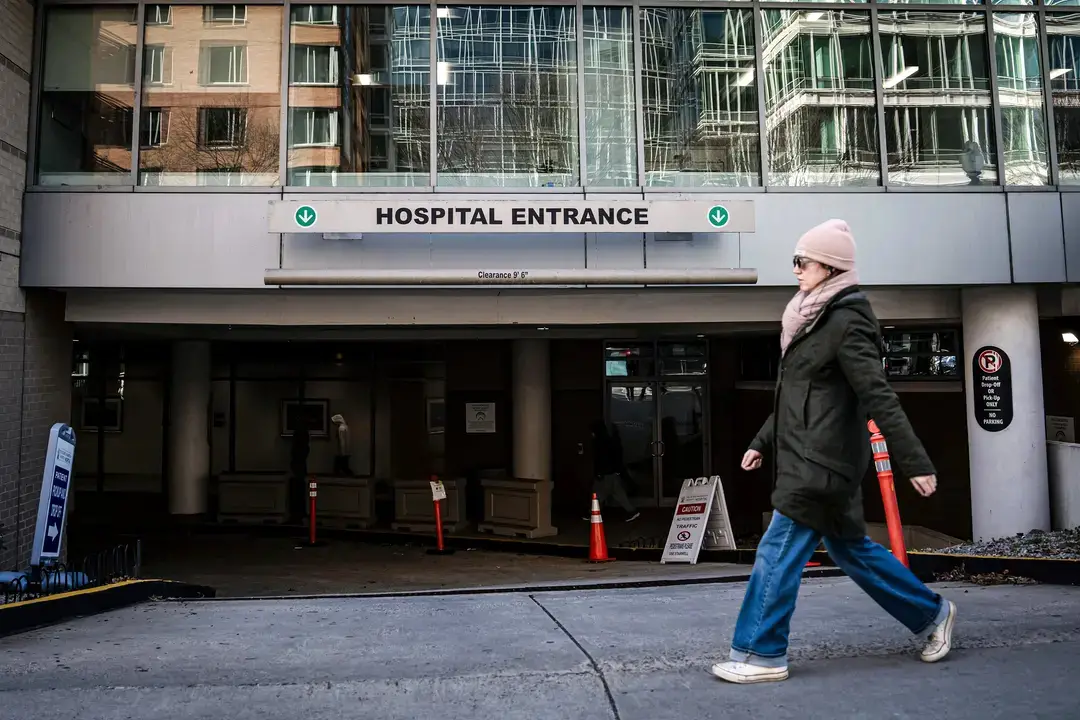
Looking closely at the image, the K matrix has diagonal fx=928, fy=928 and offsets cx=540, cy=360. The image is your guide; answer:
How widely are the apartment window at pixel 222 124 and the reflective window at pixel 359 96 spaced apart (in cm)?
56

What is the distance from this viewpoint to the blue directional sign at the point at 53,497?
772cm

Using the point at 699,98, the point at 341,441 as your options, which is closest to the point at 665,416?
the point at 341,441

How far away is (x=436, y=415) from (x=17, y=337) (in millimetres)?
9681

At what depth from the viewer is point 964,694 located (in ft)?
10.8

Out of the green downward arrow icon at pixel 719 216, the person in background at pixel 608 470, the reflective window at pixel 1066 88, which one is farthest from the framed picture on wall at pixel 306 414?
the reflective window at pixel 1066 88

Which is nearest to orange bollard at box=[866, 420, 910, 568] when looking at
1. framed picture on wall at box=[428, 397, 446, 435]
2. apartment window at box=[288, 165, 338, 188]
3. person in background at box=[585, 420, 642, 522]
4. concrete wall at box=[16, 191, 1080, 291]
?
concrete wall at box=[16, 191, 1080, 291]

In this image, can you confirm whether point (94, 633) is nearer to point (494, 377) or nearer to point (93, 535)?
point (93, 535)

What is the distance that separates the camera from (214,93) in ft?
33.9

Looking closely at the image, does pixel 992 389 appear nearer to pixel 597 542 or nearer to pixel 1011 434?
pixel 1011 434

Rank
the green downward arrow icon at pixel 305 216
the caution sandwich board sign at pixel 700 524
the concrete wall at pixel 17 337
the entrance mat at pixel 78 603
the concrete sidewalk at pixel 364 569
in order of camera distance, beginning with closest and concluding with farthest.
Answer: the entrance mat at pixel 78 603 < the concrete wall at pixel 17 337 < the green downward arrow icon at pixel 305 216 < the concrete sidewalk at pixel 364 569 < the caution sandwich board sign at pixel 700 524

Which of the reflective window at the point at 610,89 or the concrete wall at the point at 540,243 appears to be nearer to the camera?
the concrete wall at the point at 540,243

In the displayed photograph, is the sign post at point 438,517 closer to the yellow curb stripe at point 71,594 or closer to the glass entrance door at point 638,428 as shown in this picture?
the glass entrance door at point 638,428

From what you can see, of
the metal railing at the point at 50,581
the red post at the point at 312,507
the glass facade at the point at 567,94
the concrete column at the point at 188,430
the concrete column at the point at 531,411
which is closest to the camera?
the metal railing at the point at 50,581

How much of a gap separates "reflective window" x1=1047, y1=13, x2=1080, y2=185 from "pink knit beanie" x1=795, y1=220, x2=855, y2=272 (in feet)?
28.0
